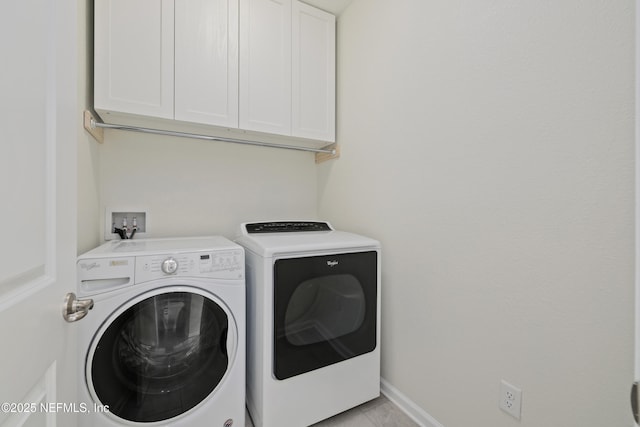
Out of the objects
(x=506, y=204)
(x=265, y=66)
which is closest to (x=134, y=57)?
(x=265, y=66)

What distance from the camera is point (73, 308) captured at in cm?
60

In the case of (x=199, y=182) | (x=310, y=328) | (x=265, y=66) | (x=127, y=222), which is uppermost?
(x=265, y=66)

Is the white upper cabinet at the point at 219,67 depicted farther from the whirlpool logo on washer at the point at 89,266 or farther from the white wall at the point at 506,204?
the whirlpool logo on washer at the point at 89,266

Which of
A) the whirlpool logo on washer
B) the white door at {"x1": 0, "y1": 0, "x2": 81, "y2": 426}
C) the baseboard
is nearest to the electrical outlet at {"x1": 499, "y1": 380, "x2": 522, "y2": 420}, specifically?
the baseboard

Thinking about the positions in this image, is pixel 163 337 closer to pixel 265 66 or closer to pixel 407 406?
pixel 407 406

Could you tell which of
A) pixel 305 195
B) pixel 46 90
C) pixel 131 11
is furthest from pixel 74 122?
pixel 305 195

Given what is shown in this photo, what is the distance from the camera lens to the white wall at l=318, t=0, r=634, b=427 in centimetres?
76

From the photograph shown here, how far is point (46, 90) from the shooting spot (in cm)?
52

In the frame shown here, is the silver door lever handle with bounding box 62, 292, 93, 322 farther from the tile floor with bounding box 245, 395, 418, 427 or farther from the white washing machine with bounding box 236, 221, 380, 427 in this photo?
the tile floor with bounding box 245, 395, 418, 427

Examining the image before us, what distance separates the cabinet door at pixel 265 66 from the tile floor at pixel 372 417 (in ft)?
5.60

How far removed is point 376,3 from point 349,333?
1.99 meters

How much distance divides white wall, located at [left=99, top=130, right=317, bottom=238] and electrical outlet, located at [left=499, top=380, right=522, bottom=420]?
65.2 inches

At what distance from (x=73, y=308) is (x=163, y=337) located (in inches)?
25.0

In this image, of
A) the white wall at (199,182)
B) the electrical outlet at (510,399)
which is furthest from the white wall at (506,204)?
the white wall at (199,182)
